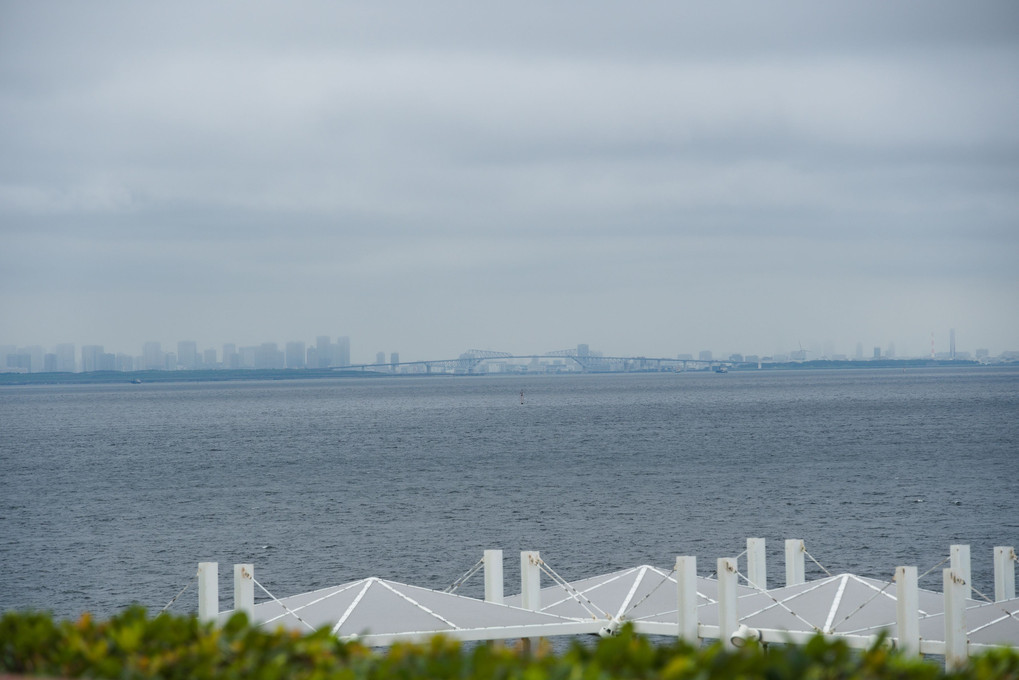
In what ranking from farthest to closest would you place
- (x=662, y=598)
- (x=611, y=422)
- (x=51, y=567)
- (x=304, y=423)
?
(x=304, y=423), (x=611, y=422), (x=51, y=567), (x=662, y=598)

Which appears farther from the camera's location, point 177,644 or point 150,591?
point 150,591

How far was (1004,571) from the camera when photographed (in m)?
21.2

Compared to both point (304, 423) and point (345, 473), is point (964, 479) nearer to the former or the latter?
point (345, 473)

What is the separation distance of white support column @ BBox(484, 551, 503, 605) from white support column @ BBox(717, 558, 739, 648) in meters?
3.74

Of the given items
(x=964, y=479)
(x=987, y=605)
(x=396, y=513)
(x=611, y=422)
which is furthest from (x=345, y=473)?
(x=987, y=605)

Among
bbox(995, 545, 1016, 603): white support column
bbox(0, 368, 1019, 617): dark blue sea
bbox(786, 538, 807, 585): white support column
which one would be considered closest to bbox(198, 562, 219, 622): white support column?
bbox(786, 538, 807, 585): white support column

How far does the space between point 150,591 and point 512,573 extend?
40.0ft

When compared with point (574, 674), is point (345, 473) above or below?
below

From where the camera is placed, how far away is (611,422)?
131000 mm

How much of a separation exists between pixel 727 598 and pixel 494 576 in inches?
156

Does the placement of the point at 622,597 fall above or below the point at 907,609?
below

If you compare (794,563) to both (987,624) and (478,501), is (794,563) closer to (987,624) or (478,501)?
(987,624)

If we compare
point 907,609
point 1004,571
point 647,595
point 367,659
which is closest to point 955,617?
point 907,609

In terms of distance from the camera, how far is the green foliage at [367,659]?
6160 millimetres
